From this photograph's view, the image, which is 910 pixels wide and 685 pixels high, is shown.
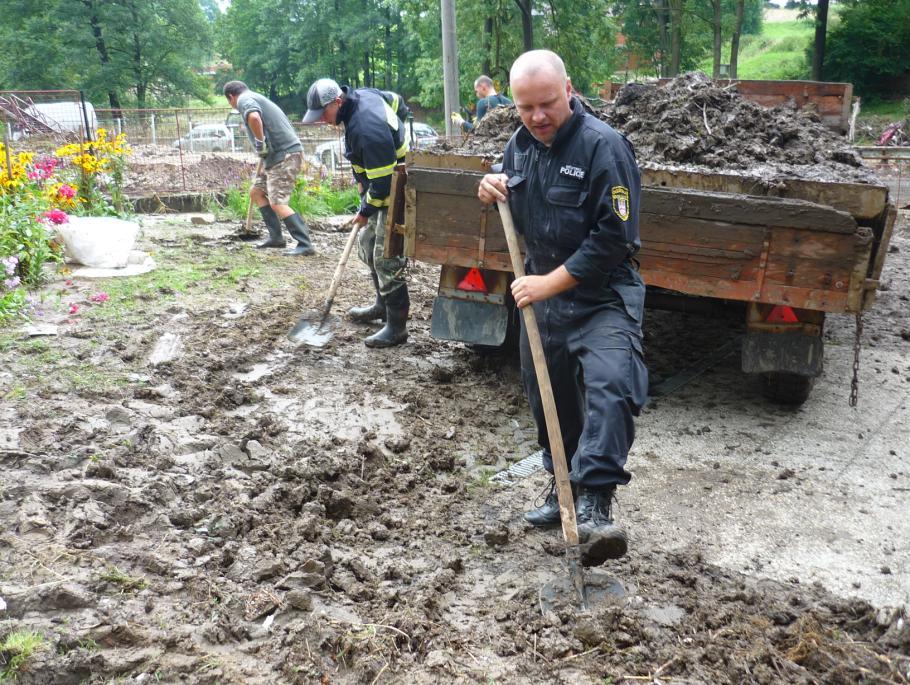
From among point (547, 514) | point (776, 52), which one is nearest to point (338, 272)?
point (547, 514)

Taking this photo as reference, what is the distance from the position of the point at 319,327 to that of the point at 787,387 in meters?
3.28

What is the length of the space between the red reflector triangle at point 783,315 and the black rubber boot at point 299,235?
5.78m

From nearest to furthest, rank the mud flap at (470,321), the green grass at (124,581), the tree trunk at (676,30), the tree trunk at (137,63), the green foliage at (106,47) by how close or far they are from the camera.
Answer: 1. the green grass at (124,581)
2. the mud flap at (470,321)
3. the tree trunk at (676,30)
4. the green foliage at (106,47)
5. the tree trunk at (137,63)

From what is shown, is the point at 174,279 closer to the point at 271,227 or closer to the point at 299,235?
the point at 299,235

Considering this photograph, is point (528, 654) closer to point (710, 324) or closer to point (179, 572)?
point (179, 572)

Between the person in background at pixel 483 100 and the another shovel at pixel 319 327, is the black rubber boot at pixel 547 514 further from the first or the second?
the person in background at pixel 483 100

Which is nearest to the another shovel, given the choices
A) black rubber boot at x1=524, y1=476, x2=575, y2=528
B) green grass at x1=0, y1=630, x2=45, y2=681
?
black rubber boot at x1=524, y1=476, x2=575, y2=528

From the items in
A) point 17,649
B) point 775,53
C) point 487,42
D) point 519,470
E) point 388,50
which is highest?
point 388,50

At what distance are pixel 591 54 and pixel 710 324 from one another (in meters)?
24.0

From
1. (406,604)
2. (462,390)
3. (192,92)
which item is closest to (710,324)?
(462,390)

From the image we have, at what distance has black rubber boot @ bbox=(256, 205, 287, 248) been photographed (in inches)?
376

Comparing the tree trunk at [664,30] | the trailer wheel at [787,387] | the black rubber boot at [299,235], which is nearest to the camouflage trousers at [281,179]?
the black rubber boot at [299,235]

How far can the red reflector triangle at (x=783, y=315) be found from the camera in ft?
15.4

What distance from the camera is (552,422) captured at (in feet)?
10.2
